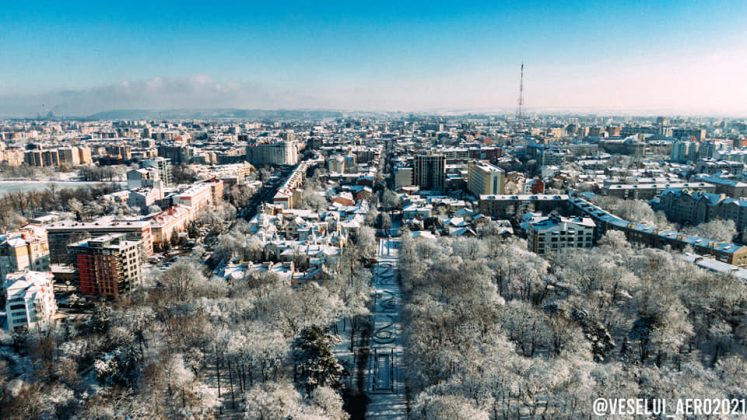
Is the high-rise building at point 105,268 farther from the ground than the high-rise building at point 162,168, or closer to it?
closer to it

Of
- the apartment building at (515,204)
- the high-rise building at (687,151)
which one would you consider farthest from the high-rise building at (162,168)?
the high-rise building at (687,151)

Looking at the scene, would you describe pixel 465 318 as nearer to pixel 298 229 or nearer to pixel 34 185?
pixel 298 229

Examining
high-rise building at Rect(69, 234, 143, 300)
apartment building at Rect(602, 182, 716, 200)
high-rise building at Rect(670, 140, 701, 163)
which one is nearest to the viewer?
high-rise building at Rect(69, 234, 143, 300)

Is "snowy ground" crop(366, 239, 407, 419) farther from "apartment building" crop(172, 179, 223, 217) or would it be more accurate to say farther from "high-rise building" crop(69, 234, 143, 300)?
"apartment building" crop(172, 179, 223, 217)

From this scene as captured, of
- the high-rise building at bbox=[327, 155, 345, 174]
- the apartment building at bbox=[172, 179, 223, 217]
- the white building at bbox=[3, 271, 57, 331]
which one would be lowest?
the white building at bbox=[3, 271, 57, 331]

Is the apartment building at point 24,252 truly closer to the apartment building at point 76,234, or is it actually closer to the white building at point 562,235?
the apartment building at point 76,234

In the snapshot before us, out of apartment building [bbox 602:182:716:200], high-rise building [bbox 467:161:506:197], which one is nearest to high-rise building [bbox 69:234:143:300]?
high-rise building [bbox 467:161:506:197]

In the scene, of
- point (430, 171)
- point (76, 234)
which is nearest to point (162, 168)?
point (76, 234)
